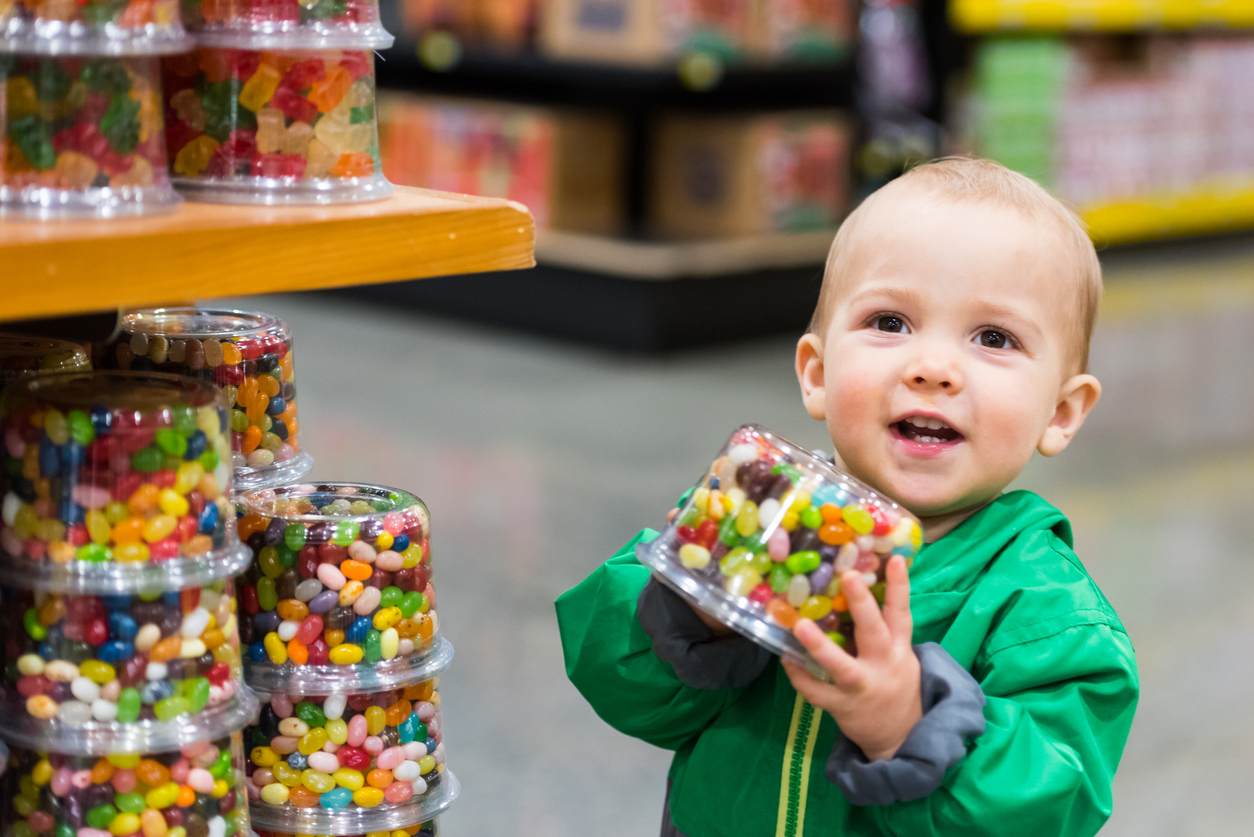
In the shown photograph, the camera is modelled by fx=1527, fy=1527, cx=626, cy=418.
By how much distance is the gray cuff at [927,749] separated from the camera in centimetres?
102

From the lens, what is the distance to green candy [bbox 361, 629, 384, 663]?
1.19 metres

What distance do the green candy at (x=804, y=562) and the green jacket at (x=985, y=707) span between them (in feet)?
0.56

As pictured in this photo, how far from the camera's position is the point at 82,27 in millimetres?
958

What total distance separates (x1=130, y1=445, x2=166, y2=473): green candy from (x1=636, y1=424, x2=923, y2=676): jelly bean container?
0.33m

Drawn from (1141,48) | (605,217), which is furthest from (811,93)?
(1141,48)

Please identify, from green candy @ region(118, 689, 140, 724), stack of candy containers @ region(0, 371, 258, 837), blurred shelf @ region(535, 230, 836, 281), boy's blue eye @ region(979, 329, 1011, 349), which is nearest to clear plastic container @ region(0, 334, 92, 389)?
stack of candy containers @ region(0, 371, 258, 837)

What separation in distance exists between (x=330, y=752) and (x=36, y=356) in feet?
1.30

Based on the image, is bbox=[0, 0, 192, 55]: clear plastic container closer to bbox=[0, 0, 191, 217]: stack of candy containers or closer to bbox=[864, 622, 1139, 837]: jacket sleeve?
bbox=[0, 0, 191, 217]: stack of candy containers

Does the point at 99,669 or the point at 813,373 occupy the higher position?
the point at 813,373

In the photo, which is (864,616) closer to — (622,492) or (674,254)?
(622,492)

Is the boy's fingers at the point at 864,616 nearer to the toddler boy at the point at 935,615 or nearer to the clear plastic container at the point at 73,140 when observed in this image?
the toddler boy at the point at 935,615

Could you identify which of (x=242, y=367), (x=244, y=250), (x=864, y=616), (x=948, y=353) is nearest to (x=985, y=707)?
(x=864, y=616)

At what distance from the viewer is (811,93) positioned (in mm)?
5691

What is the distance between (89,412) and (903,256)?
1.97ft
